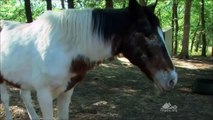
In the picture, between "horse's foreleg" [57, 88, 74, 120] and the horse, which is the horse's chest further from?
"horse's foreleg" [57, 88, 74, 120]

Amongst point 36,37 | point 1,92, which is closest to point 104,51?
point 36,37

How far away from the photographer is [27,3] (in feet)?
32.7

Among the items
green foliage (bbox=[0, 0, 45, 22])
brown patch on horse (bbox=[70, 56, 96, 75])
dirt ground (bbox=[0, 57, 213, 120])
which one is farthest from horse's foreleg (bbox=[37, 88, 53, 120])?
green foliage (bbox=[0, 0, 45, 22])

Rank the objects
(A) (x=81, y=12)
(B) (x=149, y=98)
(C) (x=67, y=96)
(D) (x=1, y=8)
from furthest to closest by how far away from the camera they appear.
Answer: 1. (D) (x=1, y=8)
2. (B) (x=149, y=98)
3. (C) (x=67, y=96)
4. (A) (x=81, y=12)

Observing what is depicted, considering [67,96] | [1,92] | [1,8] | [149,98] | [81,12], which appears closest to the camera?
[81,12]

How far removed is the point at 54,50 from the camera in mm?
2654

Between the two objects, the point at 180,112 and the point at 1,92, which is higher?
the point at 1,92

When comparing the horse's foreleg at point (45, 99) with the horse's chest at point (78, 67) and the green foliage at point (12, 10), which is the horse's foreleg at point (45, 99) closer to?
the horse's chest at point (78, 67)

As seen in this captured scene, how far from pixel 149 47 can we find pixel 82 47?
0.52 m

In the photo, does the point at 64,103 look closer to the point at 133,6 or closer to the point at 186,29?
the point at 133,6

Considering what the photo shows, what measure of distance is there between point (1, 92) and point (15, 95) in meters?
2.56

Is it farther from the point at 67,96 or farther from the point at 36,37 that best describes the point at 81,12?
the point at 67,96

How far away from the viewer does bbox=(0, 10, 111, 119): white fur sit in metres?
2.63

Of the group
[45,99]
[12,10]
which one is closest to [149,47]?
[45,99]
